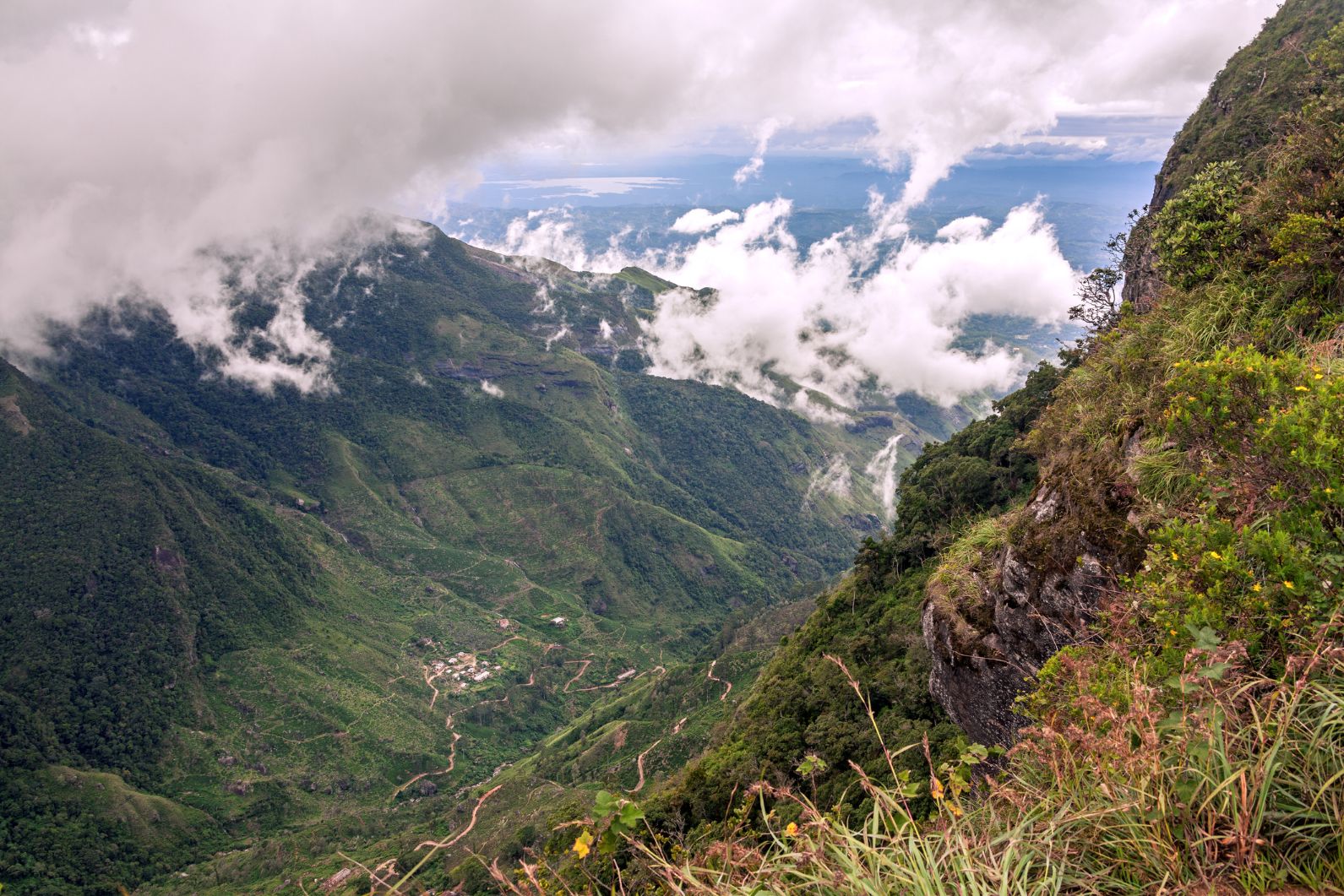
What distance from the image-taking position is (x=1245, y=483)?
729 cm

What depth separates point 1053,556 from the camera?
50.3 ft

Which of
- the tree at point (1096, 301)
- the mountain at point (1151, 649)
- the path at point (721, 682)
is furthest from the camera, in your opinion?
the path at point (721, 682)

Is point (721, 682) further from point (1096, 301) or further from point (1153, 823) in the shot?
point (1153, 823)

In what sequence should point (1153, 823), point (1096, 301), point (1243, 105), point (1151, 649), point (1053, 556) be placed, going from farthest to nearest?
point (1243, 105), point (1096, 301), point (1053, 556), point (1151, 649), point (1153, 823)

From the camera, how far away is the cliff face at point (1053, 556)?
1334 cm

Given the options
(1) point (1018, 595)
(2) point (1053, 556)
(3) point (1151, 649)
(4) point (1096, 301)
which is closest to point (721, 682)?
(4) point (1096, 301)

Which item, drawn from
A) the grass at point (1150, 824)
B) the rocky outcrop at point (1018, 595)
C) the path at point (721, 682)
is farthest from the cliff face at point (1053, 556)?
the path at point (721, 682)

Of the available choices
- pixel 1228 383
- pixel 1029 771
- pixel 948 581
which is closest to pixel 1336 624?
pixel 1029 771

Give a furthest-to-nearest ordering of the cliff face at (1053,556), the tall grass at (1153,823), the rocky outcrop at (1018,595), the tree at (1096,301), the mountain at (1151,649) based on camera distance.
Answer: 1. the tree at (1096,301)
2. the rocky outcrop at (1018,595)
3. the cliff face at (1053,556)
4. the mountain at (1151,649)
5. the tall grass at (1153,823)

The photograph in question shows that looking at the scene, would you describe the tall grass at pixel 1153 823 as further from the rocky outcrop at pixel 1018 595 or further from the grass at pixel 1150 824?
the rocky outcrop at pixel 1018 595

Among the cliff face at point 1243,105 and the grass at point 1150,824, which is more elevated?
the cliff face at point 1243,105

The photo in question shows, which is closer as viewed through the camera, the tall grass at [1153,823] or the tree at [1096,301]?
the tall grass at [1153,823]

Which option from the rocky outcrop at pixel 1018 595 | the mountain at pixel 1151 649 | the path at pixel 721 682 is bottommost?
the path at pixel 721 682

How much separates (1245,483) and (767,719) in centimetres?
3479
